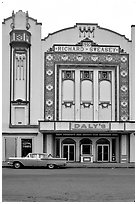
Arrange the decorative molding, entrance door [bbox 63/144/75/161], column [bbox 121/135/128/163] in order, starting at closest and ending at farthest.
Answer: column [bbox 121/135/128/163] → entrance door [bbox 63/144/75/161] → the decorative molding

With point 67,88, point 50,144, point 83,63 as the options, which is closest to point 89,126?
point 50,144

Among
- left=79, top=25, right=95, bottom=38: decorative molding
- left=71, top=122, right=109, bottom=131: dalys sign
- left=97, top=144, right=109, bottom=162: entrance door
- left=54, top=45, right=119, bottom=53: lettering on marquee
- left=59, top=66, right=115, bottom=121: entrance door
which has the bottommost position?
left=97, top=144, right=109, bottom=162: entrance door

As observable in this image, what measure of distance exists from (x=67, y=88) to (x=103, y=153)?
22.1ft

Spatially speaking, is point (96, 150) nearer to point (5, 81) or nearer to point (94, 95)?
point (94, 95)

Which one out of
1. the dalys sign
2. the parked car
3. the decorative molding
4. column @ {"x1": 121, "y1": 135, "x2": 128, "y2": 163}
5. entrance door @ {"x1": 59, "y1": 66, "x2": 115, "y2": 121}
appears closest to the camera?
the parked car

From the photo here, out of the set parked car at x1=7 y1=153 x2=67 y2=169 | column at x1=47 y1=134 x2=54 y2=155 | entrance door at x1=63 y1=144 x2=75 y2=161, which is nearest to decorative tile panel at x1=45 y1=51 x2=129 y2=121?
column at x1=47 y1=134 x2=54 y2=155

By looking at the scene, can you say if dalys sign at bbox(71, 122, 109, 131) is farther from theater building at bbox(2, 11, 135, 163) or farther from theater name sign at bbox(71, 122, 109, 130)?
theater building at bbox(2, 11, 135, 163)

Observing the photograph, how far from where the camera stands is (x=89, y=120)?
34.8m

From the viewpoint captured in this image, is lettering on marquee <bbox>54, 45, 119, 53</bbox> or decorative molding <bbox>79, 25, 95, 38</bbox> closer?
lettering on marquee <bbox>54, 45, 119, 53</bbox>

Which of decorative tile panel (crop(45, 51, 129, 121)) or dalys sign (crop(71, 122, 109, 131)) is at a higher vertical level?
decorative tile panel (crop(45, 51, 129, 121))

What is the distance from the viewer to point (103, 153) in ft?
114

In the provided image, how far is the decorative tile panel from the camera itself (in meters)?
34.7

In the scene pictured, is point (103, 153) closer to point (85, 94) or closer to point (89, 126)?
point (89, 126)

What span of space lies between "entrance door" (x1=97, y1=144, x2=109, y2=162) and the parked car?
776 centimetres
